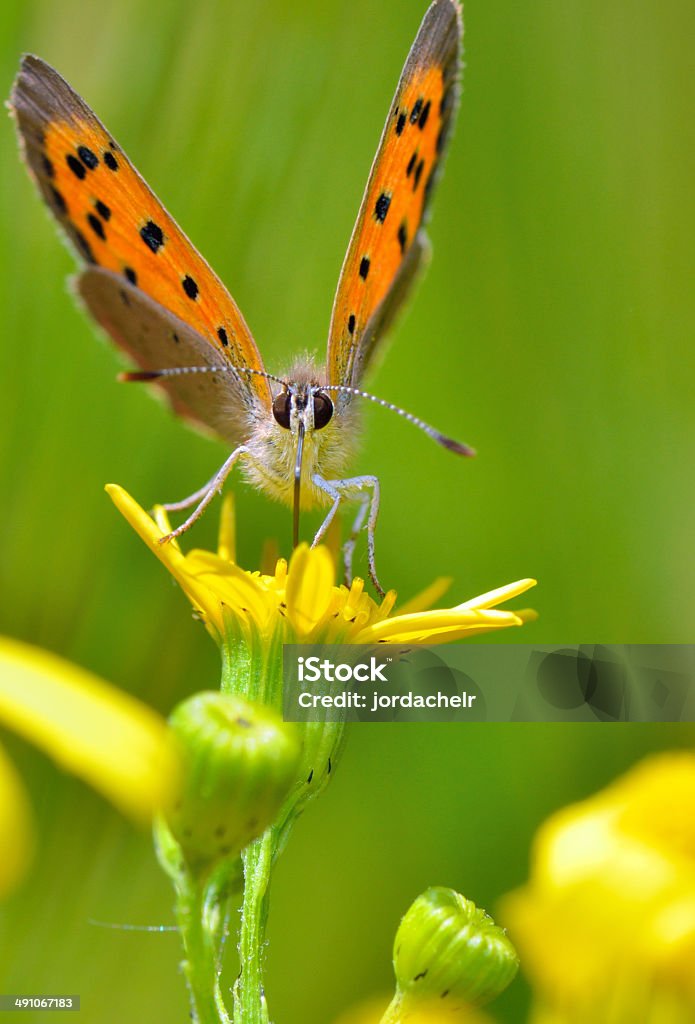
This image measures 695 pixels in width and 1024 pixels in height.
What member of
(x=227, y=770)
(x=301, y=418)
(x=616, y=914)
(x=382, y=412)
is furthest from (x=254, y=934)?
(x=382, y=412)

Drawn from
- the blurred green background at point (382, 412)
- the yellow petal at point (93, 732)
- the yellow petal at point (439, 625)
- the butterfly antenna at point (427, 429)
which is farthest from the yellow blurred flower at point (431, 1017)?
the butterfly antenna at point (427, 429)

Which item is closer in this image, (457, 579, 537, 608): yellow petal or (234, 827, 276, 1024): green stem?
(234, 827, 276, 1024): green stem

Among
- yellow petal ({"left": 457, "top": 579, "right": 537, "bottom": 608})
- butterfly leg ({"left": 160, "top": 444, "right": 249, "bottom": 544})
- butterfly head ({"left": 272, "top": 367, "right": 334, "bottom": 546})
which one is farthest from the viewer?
butterfly head ({"left": 272, "top": 367, "right": 334, "bottom": 546})

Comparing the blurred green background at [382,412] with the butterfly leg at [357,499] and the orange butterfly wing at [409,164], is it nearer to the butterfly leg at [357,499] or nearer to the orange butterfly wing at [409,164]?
the butterfly leg at [357,499]

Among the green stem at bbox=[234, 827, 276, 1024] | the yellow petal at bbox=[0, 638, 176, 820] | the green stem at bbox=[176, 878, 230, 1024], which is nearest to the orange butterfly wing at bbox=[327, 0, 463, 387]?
the green stem at bbox=[234, 827, 276, 1024]

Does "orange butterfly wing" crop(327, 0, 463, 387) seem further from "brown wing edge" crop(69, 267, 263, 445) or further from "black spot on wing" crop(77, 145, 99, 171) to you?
"black spot on wing" crop(77, 145, 99, 171)

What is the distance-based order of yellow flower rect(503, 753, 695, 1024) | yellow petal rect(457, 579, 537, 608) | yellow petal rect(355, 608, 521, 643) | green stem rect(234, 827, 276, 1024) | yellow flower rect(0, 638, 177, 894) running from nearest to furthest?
1. yellow flower rect(0, 638, 177, 894)
2. yellow flower rect(503, 753, 695, 1024)
3. green stem rect(234, 827, 276, 1024)
4. yellow petal rect(355, 608, 521, 643)
5. yellow petal rect(457, 579, 537, 608)

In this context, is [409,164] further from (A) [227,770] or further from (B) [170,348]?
(A) [227,770]
